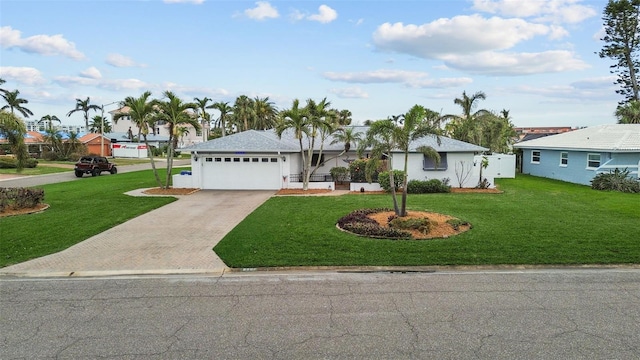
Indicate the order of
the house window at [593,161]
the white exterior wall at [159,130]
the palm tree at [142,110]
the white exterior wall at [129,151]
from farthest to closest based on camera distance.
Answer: the white exterior wall at [159,130] < the white exterior wall at [129,151] < the house window at [593,161] < the palm tree at [142,110]

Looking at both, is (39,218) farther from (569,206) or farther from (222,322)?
(569,206)

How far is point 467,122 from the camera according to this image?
108 ft

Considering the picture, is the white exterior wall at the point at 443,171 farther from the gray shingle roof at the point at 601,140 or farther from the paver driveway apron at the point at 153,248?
the paver driveway apron at the point at 153,248

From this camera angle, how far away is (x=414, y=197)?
2020 cm

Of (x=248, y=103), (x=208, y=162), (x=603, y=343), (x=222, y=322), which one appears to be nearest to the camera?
(x=603, y=343)

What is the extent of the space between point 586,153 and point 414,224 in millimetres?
19718

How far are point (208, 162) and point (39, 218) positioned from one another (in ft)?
33.9

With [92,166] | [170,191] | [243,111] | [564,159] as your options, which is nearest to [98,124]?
[243,111]

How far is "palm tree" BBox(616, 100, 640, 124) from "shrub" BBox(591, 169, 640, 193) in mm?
13983

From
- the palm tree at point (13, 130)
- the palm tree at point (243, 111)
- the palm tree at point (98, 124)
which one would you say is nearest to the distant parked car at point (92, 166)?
the palm tree at point (13, 130)

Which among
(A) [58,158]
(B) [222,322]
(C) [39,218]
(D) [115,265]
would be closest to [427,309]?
(B) [222,322]

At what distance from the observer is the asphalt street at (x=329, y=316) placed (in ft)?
18.9

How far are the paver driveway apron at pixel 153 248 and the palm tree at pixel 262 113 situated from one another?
39.1 metres

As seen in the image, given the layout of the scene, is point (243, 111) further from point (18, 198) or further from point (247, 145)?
→ point (18, 198)
